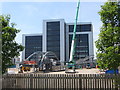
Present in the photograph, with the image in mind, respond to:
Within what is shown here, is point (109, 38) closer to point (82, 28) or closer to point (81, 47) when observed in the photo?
point (81, 47)

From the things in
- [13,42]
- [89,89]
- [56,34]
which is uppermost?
[56,34]

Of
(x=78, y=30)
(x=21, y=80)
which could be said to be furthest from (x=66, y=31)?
(x=21, y=80)

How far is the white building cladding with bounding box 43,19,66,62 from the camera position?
105 metres

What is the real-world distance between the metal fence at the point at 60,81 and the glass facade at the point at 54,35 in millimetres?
92579

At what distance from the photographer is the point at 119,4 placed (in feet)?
34.2

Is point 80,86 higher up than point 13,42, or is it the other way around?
point 13,42

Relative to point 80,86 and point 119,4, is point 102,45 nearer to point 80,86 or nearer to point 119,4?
point 119,4

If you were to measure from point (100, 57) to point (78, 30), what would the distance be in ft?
332

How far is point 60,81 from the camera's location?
A: 40.0 feet

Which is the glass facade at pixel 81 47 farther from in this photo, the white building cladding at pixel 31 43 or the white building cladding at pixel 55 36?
the white building cladding at pixel 31 43

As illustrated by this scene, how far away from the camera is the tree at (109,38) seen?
991 centimetres

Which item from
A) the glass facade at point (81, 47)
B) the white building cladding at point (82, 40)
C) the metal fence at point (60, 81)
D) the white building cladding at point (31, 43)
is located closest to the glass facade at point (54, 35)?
the white building cladding at point (82, 40)

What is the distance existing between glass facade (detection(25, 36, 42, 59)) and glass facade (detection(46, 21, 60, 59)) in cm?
1124

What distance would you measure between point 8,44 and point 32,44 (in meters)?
106
